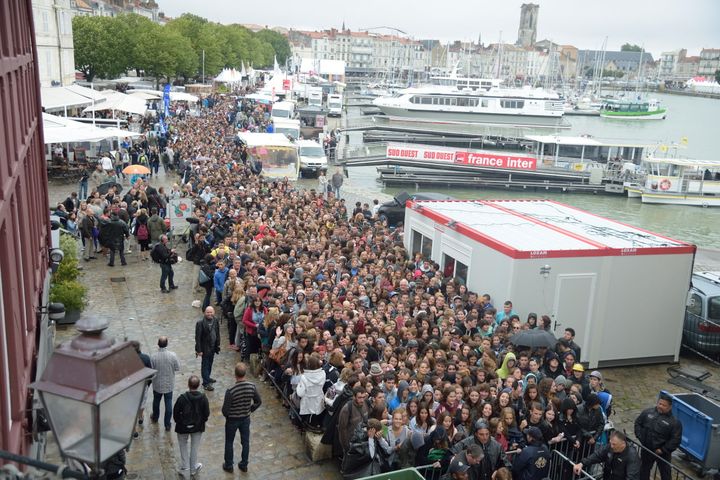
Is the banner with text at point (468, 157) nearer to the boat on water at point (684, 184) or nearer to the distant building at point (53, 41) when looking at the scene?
the boat on water at point (684, 184)

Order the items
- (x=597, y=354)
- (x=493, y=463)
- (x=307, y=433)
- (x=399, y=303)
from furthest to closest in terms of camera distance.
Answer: (x=597, y=354)
(x=399, y=303)
(x=307, y=433)
(x=493, y=463)

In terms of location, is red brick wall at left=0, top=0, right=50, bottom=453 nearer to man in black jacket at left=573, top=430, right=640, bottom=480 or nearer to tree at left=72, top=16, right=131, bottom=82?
man in black jacket at left=573, top=430, right=640, bottom=480

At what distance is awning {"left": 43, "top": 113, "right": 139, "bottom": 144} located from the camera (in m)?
22.7

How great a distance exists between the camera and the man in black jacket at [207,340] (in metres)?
11.1

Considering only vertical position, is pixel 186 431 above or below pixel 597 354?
above

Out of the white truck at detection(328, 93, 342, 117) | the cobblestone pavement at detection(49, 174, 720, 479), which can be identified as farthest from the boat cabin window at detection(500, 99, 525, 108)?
the cobblestone pavement at detection(49, 174, 720, 479)

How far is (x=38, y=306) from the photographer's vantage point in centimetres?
1009

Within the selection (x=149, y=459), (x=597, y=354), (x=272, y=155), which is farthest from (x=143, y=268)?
(x=272, y=155)

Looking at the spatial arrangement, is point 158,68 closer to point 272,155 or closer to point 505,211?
point 272,155

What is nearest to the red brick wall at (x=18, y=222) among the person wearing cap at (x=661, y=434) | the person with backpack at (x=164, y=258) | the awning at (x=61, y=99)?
the person with backpack at (x=164, y=258)

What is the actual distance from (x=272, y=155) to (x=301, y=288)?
20.0 meters

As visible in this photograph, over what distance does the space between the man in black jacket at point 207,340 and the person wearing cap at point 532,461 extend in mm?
5118

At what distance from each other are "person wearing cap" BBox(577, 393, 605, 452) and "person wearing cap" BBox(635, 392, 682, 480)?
0.57m

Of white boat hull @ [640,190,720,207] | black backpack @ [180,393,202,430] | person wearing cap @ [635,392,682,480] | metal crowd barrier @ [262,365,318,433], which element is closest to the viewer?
black backpack @ [180,393,202,430]
